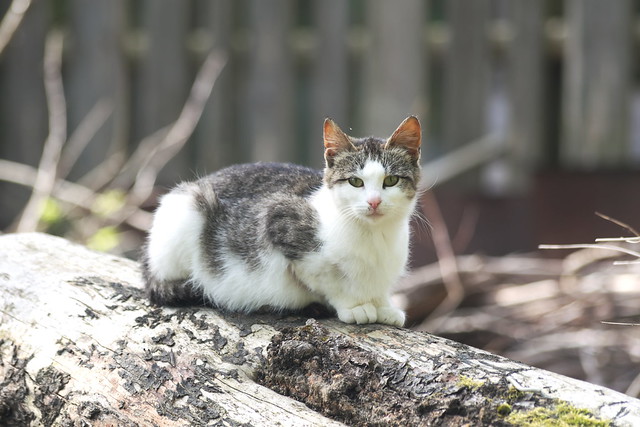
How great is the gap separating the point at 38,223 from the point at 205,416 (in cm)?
272

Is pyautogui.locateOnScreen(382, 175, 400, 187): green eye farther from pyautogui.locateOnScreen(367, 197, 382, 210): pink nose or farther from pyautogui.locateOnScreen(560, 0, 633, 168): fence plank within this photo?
pyautogui.locateOnScreen(560, 0, 633, 168): fence plank

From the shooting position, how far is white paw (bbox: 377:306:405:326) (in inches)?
106

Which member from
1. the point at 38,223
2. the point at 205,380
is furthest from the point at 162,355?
the point at 38,223

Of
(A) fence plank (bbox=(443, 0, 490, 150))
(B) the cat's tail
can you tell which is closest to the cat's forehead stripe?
(B) the cat's tail

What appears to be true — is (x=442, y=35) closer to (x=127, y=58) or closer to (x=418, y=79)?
(x=418, y=79)

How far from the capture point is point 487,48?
4918mm

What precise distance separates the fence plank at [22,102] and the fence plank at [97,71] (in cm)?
23

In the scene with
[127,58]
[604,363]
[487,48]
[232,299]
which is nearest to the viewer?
[232,299]

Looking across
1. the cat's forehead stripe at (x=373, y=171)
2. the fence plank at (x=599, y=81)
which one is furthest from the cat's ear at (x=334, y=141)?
the fence plank at (x=599, y=81)

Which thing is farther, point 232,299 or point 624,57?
point 624,57

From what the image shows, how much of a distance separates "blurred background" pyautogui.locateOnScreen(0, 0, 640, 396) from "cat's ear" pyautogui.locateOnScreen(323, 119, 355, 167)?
1712mm

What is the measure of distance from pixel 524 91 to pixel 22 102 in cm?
353

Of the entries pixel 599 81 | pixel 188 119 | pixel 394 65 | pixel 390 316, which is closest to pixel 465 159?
pixel 394 65

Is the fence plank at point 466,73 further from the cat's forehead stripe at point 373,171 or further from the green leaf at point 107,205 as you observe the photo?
the cat's forehead stripe at point 373,171
